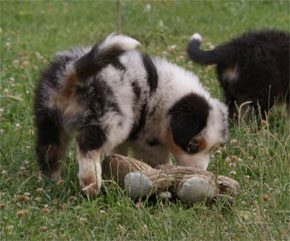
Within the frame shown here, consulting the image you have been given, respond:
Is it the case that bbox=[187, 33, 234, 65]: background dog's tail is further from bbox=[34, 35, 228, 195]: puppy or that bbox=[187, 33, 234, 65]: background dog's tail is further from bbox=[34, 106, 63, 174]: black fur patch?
bbox=[34, 106, 63, 174]: black fur patch

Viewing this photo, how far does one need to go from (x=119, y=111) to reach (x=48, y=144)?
2.01 feet

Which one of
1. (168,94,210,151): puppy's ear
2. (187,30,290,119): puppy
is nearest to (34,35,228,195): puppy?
(168,94,210,151): puppy's ear

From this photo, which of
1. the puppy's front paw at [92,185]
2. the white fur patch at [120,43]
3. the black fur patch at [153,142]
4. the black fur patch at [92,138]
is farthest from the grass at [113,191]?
the white fur patch at [120,43]

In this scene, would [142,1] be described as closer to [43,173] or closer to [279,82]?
[279,82]

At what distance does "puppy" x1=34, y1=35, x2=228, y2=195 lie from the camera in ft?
12.8

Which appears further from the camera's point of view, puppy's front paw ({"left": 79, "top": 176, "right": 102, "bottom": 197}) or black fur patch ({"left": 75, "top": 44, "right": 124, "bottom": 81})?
puppy's front paw ({"left": 79, "top": 176, "right": 102, "bottom": 197})

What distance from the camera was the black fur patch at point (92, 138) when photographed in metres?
3.88

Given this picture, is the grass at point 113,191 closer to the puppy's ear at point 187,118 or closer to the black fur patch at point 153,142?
the puppy's ear at point 187,118

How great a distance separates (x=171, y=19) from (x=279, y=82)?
3.61 meters

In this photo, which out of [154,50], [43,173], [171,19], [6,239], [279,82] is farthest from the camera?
[171,19]

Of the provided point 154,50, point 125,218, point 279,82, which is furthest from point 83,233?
Result: point 154,50

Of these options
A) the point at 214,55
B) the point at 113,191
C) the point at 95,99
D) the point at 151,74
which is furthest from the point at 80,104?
the point at 214,55

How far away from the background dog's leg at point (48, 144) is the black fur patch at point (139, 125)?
52 centimetres

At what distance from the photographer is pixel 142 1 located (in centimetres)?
977
